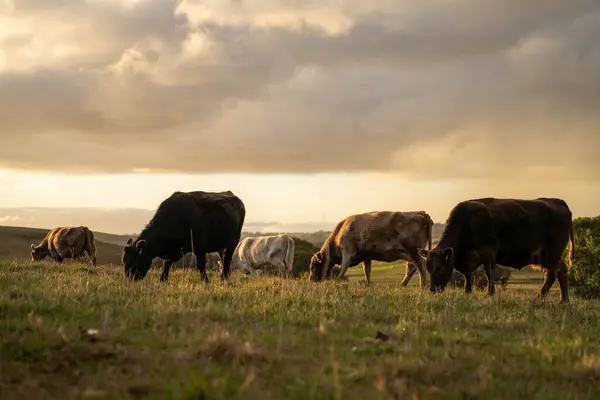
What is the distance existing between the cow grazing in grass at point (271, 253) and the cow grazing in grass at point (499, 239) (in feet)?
50.6

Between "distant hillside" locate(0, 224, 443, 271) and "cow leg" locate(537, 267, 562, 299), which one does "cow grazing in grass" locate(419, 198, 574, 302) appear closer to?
"cow leg" locate(537, 267, 562, 299)

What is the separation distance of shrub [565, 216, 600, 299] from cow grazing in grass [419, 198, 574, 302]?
602 inches

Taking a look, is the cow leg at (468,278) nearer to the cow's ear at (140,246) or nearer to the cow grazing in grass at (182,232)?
the cow grazing in grass at (182,232)

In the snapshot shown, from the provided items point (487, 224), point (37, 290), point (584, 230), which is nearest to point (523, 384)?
point (37, 290)

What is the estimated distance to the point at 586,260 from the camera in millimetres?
30688

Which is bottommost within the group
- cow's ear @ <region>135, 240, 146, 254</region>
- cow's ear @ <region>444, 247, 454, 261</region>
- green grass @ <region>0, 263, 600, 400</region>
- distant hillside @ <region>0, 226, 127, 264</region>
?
distant hillside @ <region>0, 226, 127, 264</region>

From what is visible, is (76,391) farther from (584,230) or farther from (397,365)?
(584,230)

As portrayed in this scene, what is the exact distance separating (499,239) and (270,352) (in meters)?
11.0

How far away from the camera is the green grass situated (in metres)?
5.39

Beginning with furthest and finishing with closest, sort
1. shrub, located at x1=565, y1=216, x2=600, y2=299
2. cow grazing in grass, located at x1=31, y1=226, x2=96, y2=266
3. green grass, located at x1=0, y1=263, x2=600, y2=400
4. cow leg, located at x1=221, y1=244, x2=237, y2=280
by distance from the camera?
cow grazing in grass, located at x1=31, y1=226, x2=96, y2=266 → shrub, located at x1=565, y1=216, x2=600, y2=299 → cow leg, located at x1=221, y1=244, x2=237, y2=280 → green grass, located at x1=0, y1=263, x2=600, y2=400

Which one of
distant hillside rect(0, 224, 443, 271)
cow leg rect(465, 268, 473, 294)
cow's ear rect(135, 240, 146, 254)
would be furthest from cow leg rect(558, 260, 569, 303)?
distant hillside rect(0, 224, 443, 271)

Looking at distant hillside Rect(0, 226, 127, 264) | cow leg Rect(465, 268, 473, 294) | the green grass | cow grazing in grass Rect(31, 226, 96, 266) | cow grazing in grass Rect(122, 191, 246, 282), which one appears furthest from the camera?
distant hillside Rect(0, 226, 127, 264)

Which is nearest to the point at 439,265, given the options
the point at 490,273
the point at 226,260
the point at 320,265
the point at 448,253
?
the point at 448,253

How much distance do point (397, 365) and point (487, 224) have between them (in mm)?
10426
